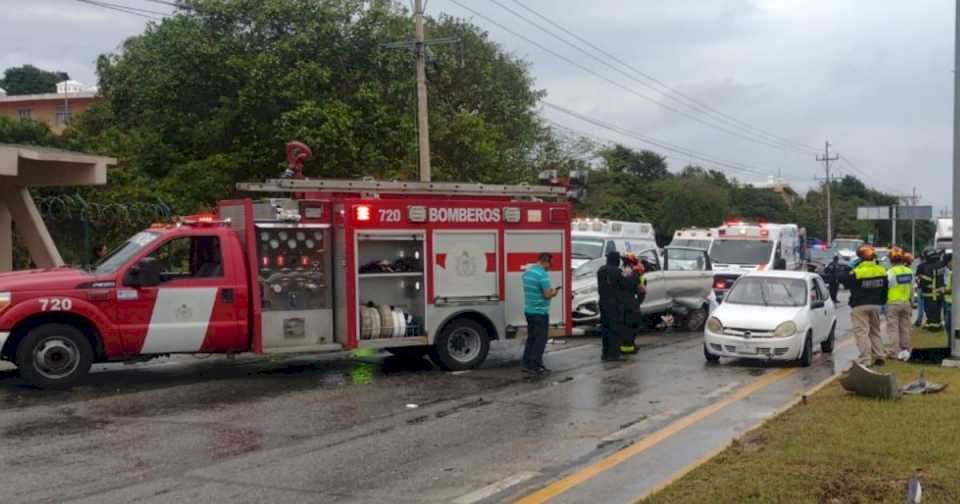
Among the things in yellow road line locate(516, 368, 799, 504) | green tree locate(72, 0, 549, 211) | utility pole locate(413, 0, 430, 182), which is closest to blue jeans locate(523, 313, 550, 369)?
yellow road line locate(516, 368, 799, 504)

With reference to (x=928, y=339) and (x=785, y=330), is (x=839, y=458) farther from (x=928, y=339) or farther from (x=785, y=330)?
(x=928, y=339)

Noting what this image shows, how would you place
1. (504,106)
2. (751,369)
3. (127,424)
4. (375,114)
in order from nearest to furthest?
(127,424) → (751,369) → (375,114) → (504,106)

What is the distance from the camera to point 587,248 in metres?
21.7

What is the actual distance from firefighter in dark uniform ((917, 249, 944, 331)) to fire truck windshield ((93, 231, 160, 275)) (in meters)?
14.2

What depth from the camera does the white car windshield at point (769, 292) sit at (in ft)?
51.2

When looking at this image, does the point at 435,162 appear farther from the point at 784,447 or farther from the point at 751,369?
the point at 784,447

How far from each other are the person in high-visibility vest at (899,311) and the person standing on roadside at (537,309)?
5.07 metres

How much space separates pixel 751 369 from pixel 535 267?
3559 mm

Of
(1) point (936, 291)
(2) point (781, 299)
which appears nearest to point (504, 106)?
(1) point (936, 291)

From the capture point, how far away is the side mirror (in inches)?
474

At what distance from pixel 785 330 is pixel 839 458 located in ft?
24.2

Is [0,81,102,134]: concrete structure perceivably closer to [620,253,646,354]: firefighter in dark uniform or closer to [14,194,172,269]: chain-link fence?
[14,194,172,269]: chain-link fence

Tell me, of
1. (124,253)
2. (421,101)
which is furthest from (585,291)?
(124,253)

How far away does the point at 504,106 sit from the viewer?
4469 cm
